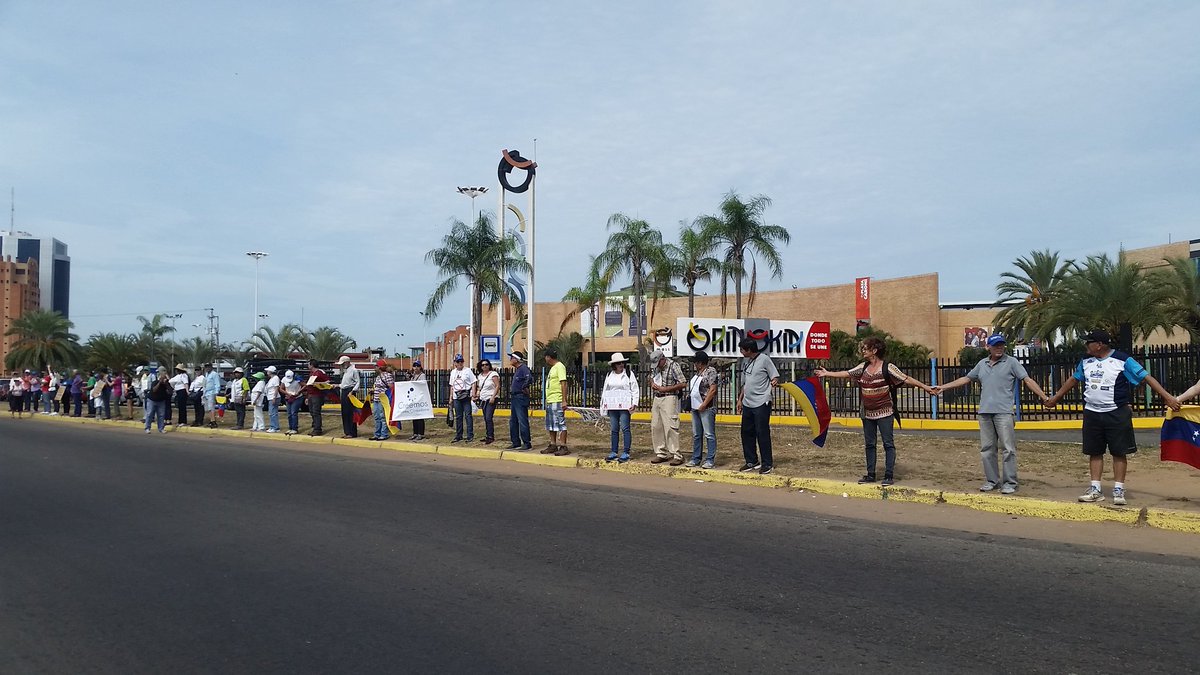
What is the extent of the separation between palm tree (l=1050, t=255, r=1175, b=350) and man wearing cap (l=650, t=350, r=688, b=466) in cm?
1981

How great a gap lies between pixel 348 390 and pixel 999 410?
1332 cm

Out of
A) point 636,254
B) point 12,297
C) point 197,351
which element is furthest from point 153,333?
point 12,297

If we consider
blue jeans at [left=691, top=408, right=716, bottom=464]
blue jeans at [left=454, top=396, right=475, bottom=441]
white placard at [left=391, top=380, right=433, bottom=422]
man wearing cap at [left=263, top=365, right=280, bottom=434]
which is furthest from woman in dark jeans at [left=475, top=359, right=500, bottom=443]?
man wearing cap at [left=263, top=365, right=280, bottom=434]

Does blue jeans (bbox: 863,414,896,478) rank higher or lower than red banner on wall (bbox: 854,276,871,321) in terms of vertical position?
lower

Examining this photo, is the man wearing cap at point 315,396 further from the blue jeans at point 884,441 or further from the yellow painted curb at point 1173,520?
the yellow painted curb at point 1173,520

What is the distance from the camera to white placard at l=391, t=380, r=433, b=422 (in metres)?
17.8

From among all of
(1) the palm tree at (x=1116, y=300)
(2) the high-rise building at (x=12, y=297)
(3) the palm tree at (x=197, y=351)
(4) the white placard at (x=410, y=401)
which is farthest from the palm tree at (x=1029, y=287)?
(2) the high-rise building at (x=12, y=297)

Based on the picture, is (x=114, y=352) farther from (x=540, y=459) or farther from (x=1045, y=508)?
(x=1045, y=508)

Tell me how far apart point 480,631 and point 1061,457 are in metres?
9.88

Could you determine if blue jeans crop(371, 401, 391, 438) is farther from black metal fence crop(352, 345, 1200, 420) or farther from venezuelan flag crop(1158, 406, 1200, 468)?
venezuelan flag crop(1158, 406, 1200, 468)

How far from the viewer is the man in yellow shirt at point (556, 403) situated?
547 inches

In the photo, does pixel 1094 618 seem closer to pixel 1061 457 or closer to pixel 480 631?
pixel 480 631

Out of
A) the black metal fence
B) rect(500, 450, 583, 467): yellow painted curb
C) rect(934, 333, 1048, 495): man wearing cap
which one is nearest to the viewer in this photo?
rect(934, 333, 1048, 495): man wearing cap

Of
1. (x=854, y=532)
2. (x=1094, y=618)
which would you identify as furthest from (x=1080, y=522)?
(x=1094, y=618)
